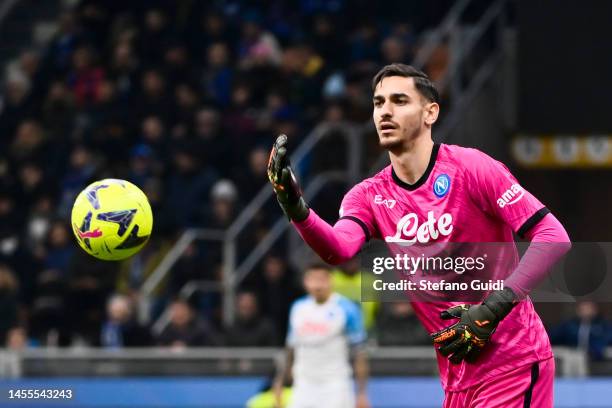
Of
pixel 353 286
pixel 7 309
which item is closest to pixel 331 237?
pixel 353 286

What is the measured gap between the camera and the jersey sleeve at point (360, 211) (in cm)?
567

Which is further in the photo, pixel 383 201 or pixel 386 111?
pixel 383 201

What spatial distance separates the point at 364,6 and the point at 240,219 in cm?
385

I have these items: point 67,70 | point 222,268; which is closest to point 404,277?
point 222,268

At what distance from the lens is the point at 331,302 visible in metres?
10.9

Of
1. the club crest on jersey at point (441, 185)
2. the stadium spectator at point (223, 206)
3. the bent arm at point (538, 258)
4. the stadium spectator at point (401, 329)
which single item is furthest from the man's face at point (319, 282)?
the bent arm at point (538, 258)

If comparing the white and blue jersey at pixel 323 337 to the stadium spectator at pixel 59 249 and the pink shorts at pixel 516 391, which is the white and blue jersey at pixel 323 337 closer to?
the stadium spectator at pixel 59 249

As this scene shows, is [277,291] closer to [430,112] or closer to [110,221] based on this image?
[110,221]

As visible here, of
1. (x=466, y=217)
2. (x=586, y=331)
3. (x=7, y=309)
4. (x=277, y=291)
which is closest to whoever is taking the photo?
(x=466, y=217)

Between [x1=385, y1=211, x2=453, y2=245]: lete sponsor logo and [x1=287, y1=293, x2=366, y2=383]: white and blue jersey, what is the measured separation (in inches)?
207

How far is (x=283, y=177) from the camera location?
5.04 m

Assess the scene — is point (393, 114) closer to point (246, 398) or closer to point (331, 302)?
point (331, 302)

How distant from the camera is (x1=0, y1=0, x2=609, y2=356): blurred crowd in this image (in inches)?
497

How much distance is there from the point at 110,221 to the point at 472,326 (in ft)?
6.77
